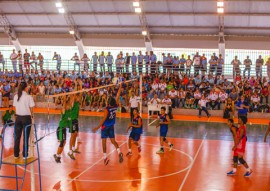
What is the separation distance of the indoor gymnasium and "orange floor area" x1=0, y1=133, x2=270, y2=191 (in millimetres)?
34

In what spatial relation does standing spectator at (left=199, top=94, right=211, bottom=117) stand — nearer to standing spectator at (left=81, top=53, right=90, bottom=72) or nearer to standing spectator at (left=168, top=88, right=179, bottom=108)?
standing spectator at (left=168, top=88, right=179, bottom=108)

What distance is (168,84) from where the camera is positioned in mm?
26953

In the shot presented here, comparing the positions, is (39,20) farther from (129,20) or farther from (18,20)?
(129,20)

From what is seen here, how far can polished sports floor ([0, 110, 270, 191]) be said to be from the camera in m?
10.8

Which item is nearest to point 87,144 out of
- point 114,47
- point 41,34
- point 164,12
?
point 164,12

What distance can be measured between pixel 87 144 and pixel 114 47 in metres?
20.1

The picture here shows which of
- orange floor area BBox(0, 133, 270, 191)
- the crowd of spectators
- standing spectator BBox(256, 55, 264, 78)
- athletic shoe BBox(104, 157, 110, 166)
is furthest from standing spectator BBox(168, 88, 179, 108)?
athletic shoe BBox(104, 157, 110, 166)

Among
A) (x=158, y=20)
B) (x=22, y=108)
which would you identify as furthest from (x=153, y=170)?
(x=158, y=20)

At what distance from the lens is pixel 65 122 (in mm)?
12984

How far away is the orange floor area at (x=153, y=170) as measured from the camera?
1076 cm

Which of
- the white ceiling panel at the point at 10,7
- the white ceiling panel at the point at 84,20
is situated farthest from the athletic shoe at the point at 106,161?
the white ceiling panel at the point at 10,7

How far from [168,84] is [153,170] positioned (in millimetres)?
15064

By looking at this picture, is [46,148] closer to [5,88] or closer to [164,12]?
[5,88]

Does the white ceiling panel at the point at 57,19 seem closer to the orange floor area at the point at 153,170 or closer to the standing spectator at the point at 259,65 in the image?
the standing spectator at the point at 259,65
